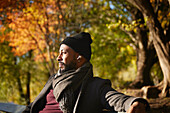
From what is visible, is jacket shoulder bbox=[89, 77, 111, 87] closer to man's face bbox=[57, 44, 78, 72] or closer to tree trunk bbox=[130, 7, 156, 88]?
man's face bbox=[57, 44, 78, 72]

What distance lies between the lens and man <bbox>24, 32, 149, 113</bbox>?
1.99 metres

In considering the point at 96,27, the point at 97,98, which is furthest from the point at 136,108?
the point at 96,27

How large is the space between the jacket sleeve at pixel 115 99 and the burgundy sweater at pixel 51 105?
25.3 inches

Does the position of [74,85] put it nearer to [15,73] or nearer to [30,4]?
[30,4]

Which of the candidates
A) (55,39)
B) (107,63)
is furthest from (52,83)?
(107,63)

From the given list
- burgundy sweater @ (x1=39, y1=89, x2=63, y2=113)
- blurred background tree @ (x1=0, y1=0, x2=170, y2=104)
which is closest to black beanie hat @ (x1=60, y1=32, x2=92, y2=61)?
burgundy sweater @ (x1=39, y1=89, x2=63, y2=113)

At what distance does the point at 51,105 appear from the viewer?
94.0 inches

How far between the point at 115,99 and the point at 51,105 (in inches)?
37.9

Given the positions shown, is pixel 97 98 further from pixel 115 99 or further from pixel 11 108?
pixel 11 108

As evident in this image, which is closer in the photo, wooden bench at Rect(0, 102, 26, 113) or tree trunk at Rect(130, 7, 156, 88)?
wooden bench at Rect(0, 102, 26, 113)

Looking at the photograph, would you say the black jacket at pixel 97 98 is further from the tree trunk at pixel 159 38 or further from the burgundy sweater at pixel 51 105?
the tree trunk at pixel 159 38

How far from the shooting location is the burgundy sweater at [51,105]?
2.32 m

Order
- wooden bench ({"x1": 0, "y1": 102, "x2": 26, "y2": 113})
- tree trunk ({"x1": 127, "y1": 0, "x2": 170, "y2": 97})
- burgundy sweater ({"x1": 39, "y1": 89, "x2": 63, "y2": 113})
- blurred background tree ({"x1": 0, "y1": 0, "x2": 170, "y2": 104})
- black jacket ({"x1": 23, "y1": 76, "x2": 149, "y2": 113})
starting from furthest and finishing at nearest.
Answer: blurred background tree ({"x1": 0, "y1": 0, "x2": 170, "y2": 104}) < tree trunk ({"x1": 127, "y1": 0, "x2": 170, "y2": 97}) < wooden bench ({"x1": 0, "y1": 102, "x2": 26, "y2": 113}) < burgundy sweater ({"x1": 39, "y1": 89, "x2": 63, "y2": 113}) < black jacket ({"x1": 23, "y1": 76, "x2": 149, "y2": 113})

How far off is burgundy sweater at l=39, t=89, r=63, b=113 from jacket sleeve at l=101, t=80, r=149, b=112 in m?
0.64
